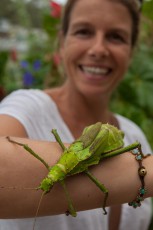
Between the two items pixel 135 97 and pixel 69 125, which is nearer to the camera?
pixel 69 125

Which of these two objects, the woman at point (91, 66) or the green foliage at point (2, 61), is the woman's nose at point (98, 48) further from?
the green foliage at point (2, 61)

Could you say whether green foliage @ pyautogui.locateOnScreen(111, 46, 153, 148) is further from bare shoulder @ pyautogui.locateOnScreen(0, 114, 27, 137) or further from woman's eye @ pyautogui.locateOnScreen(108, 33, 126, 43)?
bare shoulder @ pyautogui.locateOnScreen(0, 114, 27, 137)

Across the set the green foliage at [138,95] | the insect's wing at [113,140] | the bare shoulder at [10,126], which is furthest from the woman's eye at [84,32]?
the green foliage at [138,95]

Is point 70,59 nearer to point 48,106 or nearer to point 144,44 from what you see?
point 48,106

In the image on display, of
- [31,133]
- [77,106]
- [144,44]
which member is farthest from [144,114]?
Answer: [31,133]

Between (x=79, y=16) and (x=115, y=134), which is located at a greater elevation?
(x=79, y=16)
